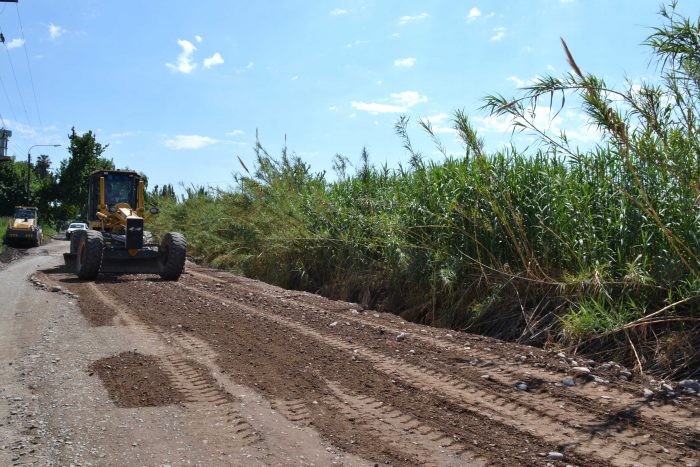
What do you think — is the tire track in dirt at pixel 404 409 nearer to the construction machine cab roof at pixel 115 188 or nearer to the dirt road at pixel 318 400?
the dirt road at pixel 318 400

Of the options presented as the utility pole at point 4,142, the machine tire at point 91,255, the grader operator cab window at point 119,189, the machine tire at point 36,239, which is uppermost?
the utility pole at point 4,142

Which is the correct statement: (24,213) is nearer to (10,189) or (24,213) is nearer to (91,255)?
(10,189)

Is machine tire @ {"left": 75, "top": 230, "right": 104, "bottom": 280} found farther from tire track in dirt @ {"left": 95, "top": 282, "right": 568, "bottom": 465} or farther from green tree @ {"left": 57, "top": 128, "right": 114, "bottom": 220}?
green tree @ {"left": 57, "top": 128, "right": 114, "bottom": 220}

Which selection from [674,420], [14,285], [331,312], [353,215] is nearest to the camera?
[674,420]

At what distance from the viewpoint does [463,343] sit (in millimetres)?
6645

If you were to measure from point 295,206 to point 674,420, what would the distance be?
33.5 feet

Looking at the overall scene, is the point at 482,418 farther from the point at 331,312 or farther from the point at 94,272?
the point at 94,272

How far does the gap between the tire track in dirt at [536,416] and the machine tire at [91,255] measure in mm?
9040

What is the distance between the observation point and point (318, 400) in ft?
15.7

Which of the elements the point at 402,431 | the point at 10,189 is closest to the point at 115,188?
the point at 402,431

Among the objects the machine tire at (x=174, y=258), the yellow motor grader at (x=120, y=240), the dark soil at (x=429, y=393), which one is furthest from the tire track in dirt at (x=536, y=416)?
the yellow motor grader at (x=120, y=240)

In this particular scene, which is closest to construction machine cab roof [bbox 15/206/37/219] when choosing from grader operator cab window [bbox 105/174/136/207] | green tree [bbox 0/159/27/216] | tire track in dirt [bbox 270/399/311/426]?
green tree [bbox 0/159/27/216]

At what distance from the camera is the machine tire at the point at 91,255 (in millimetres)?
13133

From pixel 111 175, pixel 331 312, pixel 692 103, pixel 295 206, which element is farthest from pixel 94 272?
pixel 692 103
